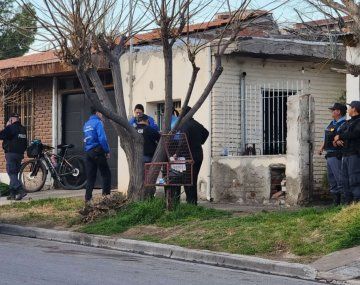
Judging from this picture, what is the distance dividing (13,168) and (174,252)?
293 inches

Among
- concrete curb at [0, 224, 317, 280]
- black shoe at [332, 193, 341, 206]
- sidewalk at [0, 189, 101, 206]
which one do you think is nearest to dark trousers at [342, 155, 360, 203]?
black shoe at [332, 193, 341, 206]

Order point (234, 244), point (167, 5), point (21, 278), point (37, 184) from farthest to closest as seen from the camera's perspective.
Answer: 1. point (37, 184)
2. point (167, 5)
3. point (234, 244)
4. point (21, 278)

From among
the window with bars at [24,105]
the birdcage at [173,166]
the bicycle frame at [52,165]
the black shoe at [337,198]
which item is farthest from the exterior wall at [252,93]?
the window with bars at [24,105]

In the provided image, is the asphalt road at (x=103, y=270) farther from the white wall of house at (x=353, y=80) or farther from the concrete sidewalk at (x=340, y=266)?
the white wall of house at (x=353, y=80)

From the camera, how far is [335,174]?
13.3m

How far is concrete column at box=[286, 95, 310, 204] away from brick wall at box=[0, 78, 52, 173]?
303 inches

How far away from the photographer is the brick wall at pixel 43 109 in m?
20.5

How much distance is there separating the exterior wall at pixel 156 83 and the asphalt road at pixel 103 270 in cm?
566

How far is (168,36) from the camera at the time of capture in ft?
41.7

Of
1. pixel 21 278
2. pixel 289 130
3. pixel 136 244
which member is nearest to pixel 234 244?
pixel 136 244

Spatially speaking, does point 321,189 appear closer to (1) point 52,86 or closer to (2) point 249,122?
(2) point 249,122

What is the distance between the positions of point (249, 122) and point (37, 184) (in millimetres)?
5787

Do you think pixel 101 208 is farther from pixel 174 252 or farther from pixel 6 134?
pixel 6 134

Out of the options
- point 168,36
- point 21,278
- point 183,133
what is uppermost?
point 168,36
